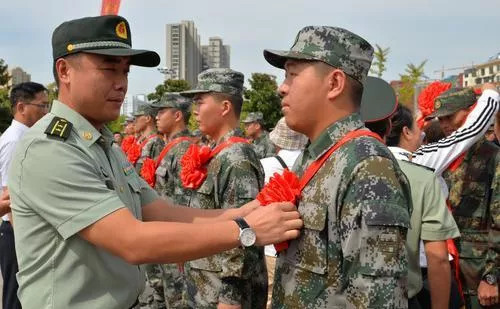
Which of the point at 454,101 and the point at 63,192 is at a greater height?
the point at 454,101

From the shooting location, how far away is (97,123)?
2.59 meters

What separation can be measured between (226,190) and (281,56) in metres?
1.85

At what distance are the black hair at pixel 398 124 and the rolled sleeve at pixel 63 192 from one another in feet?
6.99

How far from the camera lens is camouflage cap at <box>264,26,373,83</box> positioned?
223cm

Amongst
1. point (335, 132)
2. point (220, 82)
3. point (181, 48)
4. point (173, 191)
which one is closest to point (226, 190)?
point (220, 82)

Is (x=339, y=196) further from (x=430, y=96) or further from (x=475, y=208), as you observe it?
(x=430, y=96)

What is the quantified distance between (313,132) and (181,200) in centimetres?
404

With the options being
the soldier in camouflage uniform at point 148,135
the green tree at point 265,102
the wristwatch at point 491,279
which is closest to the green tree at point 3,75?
the green tree at point 265,102

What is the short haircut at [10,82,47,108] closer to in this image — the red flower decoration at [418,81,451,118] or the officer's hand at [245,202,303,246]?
the red flower decoration at [418,81,451,118]

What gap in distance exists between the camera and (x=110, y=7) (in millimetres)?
2668

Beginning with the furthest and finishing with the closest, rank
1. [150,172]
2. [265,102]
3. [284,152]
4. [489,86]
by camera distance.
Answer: [265,102]
[150,172]
[284,152]
[489,86]

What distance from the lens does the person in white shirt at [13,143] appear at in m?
4.82

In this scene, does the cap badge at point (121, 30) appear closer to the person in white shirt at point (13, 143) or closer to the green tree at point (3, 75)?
the person in white shirt at point (13, 143)

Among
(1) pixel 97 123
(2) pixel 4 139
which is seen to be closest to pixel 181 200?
(2) pixel 4 139
